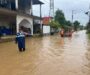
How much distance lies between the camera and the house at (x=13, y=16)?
106 feet

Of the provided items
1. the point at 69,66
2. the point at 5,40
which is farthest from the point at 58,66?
the point at 5,40

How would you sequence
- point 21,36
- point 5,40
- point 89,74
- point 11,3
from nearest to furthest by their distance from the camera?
point 89,74 → point 21,36 → point 5,40 → point 11,3

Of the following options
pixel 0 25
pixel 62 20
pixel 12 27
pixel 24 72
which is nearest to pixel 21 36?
pixel 24 72

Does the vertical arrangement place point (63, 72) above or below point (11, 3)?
below

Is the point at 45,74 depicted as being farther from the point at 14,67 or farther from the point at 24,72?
the point at 14,67

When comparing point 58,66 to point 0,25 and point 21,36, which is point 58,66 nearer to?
point 21,36

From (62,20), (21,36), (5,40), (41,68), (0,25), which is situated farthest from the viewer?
(62,20)

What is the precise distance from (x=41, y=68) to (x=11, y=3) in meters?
28.3

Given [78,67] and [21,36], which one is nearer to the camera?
[78,67]

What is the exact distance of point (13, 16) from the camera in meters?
35.0

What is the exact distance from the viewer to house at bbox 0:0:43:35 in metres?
32.3

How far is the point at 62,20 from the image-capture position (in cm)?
8362

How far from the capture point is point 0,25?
109 ft

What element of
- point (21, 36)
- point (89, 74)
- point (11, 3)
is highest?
point (11, 3)
